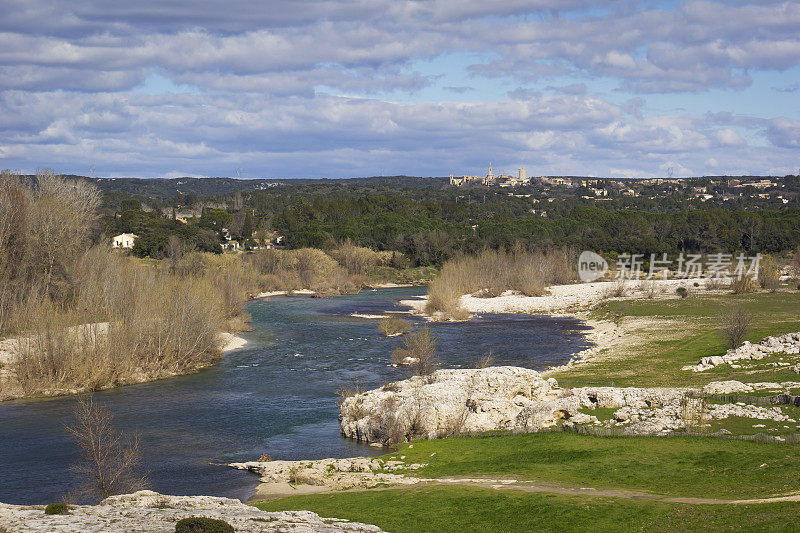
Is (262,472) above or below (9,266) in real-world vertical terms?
below

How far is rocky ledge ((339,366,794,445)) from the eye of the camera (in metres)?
28.7

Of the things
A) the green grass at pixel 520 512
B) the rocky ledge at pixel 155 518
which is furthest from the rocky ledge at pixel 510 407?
the rocky ledge at pixel 155 518

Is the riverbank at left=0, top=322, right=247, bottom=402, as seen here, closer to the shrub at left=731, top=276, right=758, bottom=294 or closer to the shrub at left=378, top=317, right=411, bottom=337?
the shrub at left=378, top=317, right=411, bottom=337

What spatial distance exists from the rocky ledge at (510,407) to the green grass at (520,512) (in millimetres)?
8425

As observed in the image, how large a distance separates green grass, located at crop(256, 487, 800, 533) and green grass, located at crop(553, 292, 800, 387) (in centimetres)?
1855

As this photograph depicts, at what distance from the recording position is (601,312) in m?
82.6

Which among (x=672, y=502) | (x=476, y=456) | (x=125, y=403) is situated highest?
(x=672, y=502)

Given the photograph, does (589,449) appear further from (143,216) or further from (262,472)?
(143,216)

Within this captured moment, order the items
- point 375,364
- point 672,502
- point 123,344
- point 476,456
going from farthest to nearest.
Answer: point 375,364
point 123,344
point 476,456
point 672,502

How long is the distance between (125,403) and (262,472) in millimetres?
16266

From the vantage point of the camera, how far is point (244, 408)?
40656mm

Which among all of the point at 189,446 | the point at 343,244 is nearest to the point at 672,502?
the point at 189,446

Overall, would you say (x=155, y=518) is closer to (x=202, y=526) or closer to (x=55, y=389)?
(x=202, y=526)

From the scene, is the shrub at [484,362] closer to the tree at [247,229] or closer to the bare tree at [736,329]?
the bare tree at [736,329]
